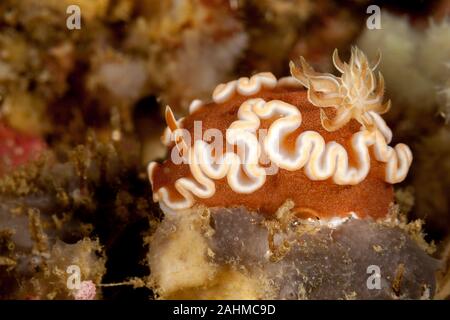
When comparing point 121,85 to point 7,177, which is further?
point 121,85

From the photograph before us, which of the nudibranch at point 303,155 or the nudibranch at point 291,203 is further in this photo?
the nudibranch at point 303,155

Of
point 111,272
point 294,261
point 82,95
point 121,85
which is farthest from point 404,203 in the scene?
point 82,95

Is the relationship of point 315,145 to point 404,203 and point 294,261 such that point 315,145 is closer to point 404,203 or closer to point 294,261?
point 294,261

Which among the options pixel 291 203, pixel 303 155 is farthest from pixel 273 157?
pixel 291 203

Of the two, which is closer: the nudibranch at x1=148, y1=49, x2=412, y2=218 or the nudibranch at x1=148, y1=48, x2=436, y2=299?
the nudibranch at x1=148, y1=48, x2=436, y2=299

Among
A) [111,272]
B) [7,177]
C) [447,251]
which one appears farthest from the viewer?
[7,177]

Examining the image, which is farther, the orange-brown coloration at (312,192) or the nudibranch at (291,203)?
the orange-brown coloration at (312,192)
